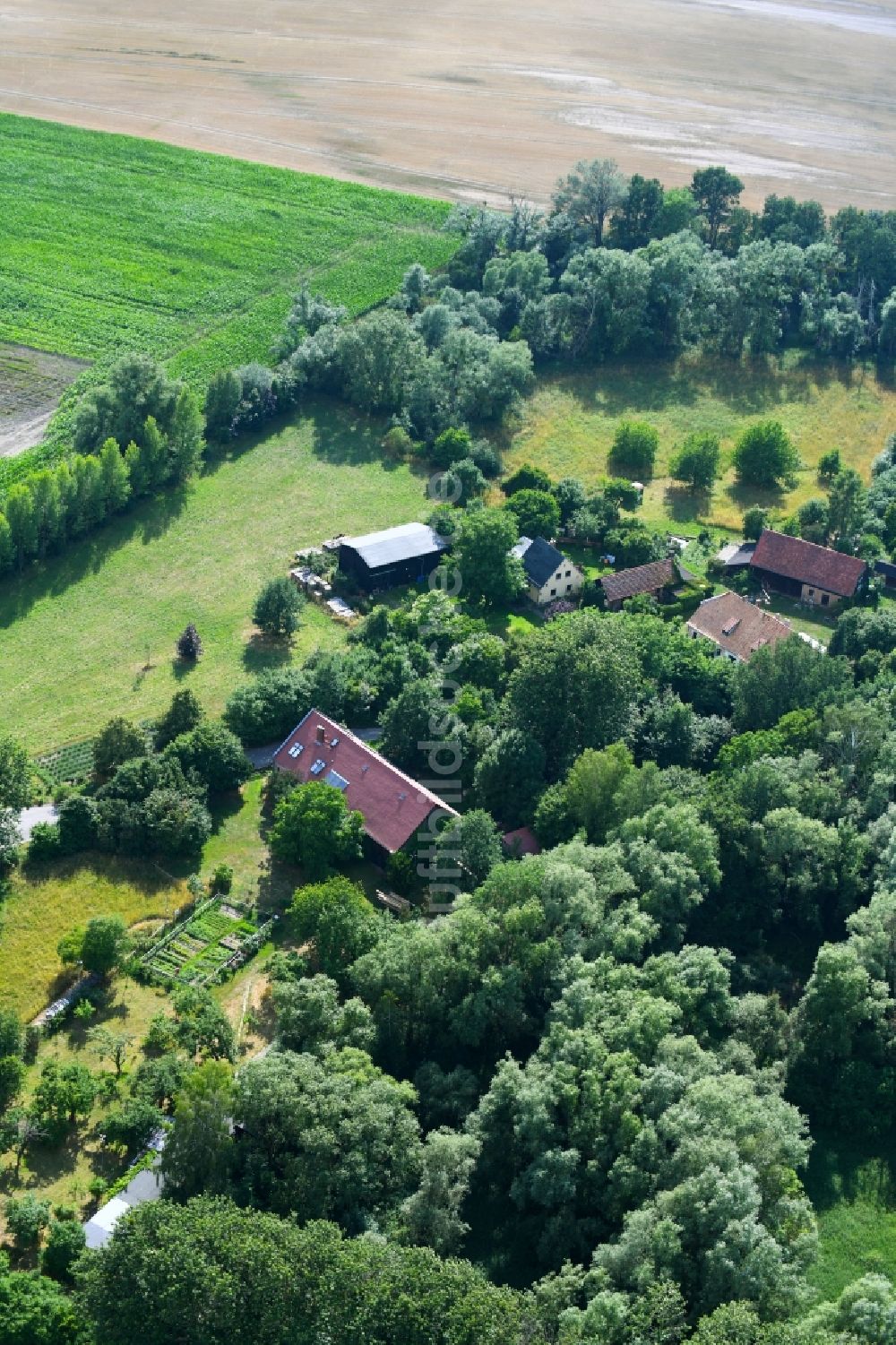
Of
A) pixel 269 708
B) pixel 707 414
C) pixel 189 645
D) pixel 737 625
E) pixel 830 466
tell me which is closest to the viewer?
pixel 269 708

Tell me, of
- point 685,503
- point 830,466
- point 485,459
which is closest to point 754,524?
point 685,503

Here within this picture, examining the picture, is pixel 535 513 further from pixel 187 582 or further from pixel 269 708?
pixel 269 708

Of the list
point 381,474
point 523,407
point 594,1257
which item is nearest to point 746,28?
point 523,407

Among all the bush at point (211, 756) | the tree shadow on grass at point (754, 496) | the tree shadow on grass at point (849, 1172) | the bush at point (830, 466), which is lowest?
the tree shadow on grass at point (849, 1172)

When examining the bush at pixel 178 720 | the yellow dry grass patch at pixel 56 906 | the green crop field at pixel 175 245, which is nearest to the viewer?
the yellow dry grass patch at pixel 56 906

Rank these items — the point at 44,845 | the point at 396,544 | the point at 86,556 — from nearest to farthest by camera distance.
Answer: the point at 44,845, the point at 396,544, the point at 86,556

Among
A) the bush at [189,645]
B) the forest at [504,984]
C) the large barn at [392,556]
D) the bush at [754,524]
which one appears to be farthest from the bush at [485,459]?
the bush at [189,645]

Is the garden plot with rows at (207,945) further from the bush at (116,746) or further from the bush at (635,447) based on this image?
the bush at (635,447)
